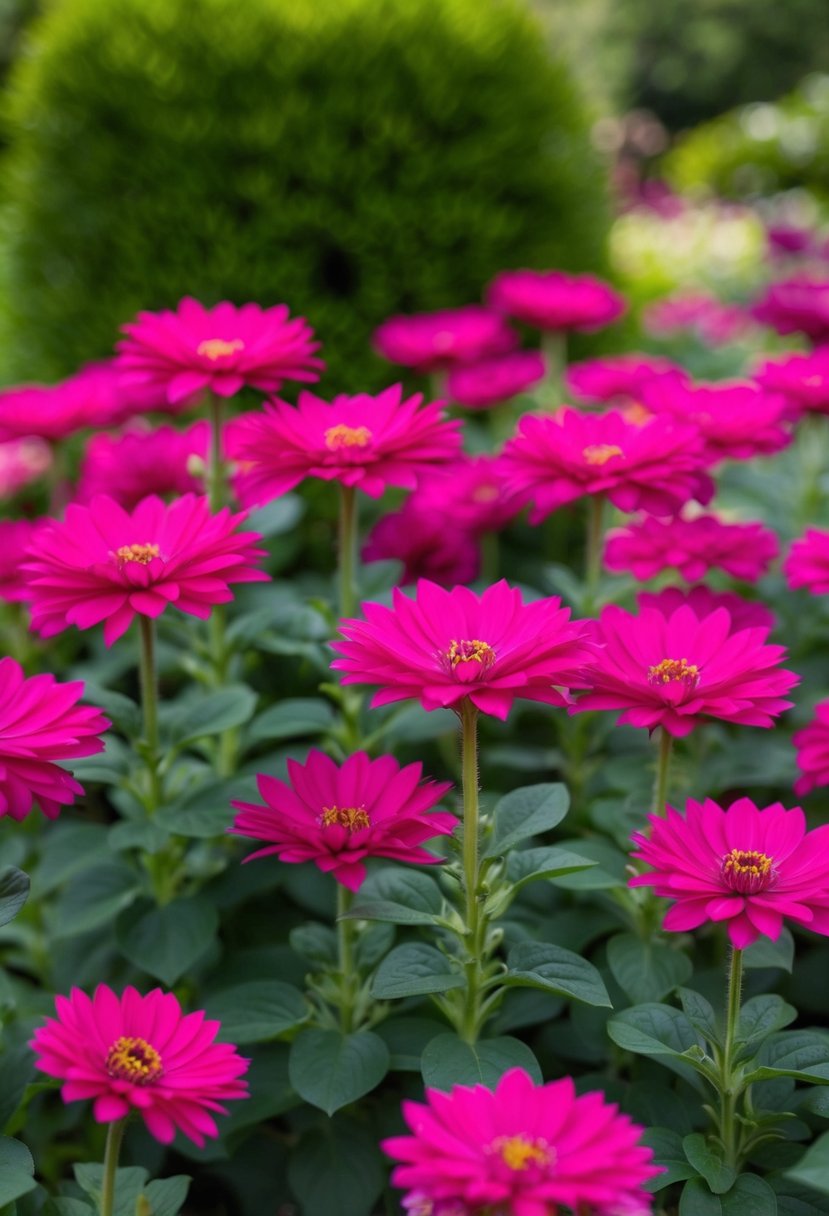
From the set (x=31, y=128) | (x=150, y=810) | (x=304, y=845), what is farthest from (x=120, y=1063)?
(x=31, y=128)

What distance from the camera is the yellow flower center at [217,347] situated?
1756mm

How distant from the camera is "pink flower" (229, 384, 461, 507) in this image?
1.59 metres

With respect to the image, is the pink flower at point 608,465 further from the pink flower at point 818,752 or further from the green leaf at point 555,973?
the green leaf at point 555,973

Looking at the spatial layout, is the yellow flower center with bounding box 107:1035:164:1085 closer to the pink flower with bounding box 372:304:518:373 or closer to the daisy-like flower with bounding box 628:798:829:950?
the daisy-like flower with bounding box 628:798:829:950

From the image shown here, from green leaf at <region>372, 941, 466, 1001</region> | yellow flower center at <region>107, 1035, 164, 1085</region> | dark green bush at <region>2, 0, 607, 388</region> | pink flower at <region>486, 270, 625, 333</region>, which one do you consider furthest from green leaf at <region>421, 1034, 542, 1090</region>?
dark green bush at <region>2, 0, 607, 388</region>

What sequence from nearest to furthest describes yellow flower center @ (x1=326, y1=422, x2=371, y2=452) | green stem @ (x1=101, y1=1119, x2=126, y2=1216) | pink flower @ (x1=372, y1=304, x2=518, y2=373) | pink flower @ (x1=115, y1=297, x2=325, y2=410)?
1. green stem @ (x1=101, y1=1119, x2=126, y2=1216)
2. yellow flower center @ (x1=326, y1=422, x2=371, y2=452)
3. pink flower @ (x1=115, y1=297, x2=325, y2=410)
4. pink flower @ (x1=372, y1=304, x2=518, y2=373)

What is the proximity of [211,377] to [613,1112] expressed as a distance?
3.63 feet

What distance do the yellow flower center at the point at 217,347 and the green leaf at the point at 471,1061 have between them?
3.07ft

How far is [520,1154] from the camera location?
97 centimetres

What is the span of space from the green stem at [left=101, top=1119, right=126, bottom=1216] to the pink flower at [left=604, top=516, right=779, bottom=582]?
971 millimetres

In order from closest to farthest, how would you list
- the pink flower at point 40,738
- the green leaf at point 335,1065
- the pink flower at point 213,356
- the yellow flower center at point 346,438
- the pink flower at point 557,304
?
the pink flower at point 40,738 < the green leaf at point 335,1065 < the yellow flower center at point 346,438 < the pink flower at point 213,356 < the pink flower at point 557,304

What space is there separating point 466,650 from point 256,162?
2334 millimetres

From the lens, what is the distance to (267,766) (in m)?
1.90

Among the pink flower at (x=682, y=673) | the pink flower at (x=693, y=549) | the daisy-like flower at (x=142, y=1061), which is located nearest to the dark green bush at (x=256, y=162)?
the pink flower at (x=693, y=549)
